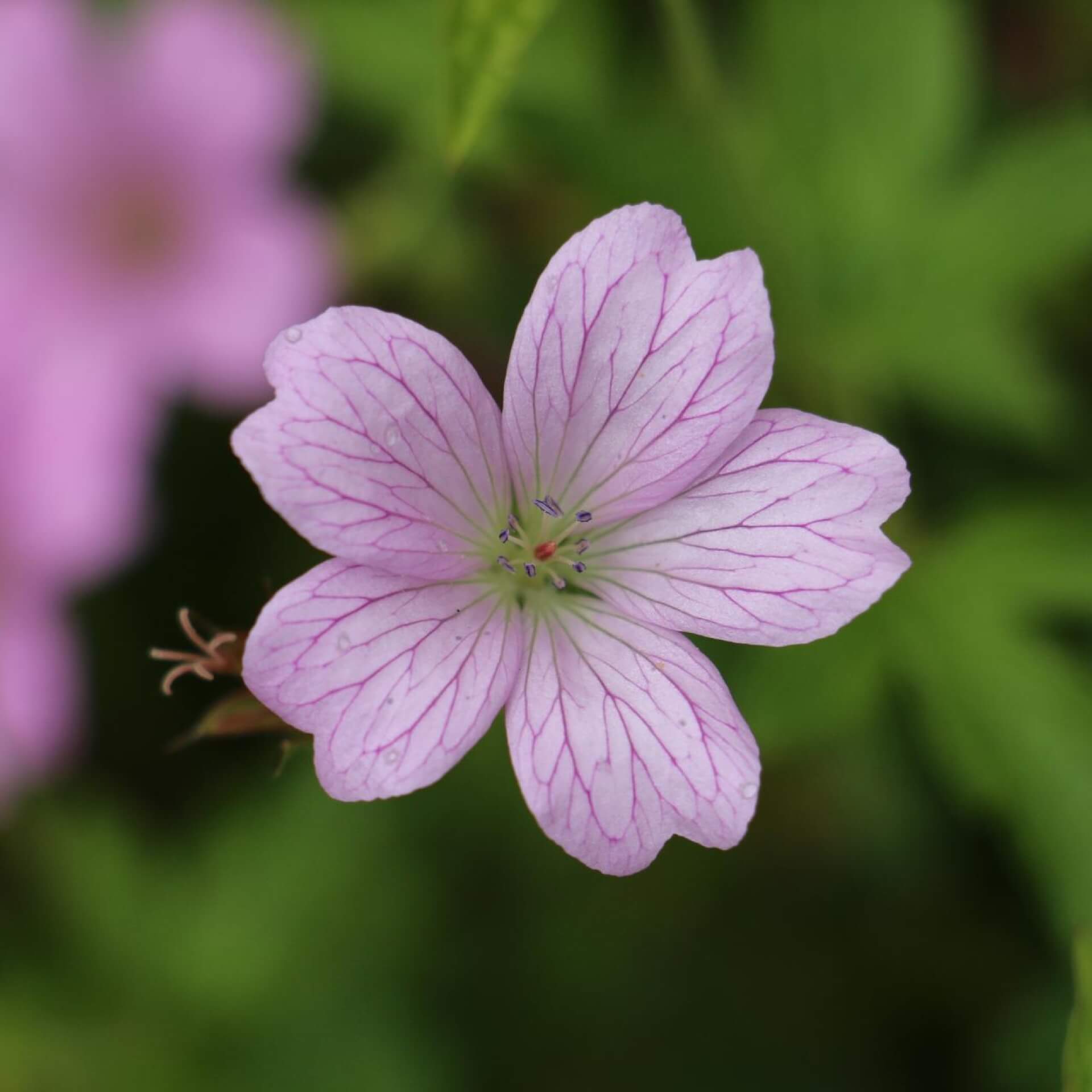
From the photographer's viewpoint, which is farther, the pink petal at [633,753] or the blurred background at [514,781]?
the blurred background at [514,781]

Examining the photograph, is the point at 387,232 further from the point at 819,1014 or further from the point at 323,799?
the point at 819,1014

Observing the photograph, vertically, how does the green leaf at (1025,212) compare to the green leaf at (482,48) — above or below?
below

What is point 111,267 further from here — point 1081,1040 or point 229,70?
point 1081,1040

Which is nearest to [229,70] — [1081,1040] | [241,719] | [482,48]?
[482,48]

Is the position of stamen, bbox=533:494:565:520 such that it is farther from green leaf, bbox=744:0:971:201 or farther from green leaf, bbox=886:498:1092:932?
green leaf, bbox=744:0:971:201

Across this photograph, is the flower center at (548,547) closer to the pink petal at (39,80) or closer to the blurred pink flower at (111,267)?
the blurred pink flower at (111,267)

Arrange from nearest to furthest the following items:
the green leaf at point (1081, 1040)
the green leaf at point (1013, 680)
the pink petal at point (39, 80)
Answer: the green leaf at point (1081, 1040)
the green leaf at point (1013, 680)
the pink petal at point (39, 80)

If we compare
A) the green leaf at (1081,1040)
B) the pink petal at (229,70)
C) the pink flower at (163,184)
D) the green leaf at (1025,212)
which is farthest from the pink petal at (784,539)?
the pink petal at (229,70)
